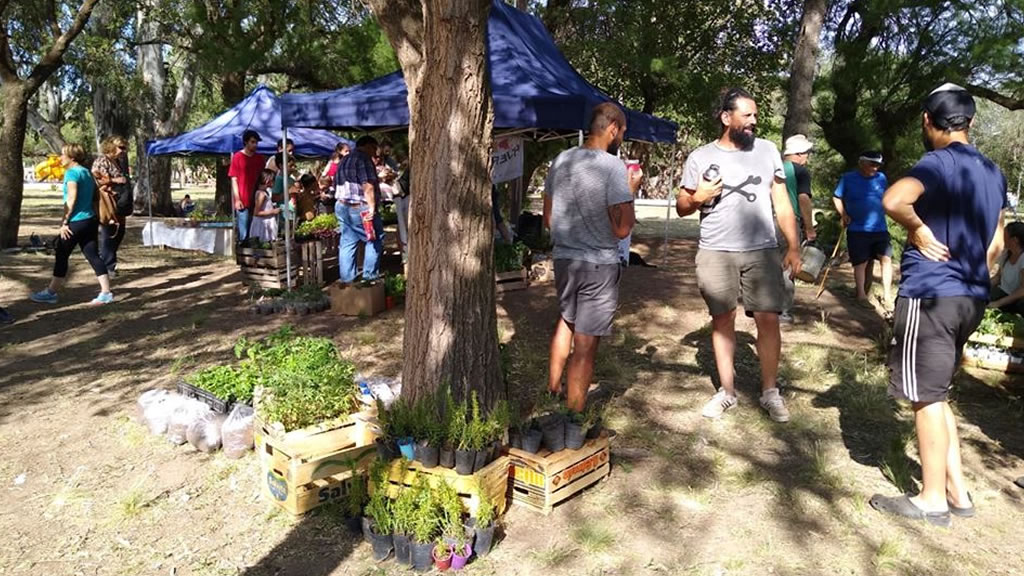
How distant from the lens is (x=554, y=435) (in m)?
3.35

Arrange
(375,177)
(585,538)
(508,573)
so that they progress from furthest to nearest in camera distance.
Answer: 1. (375,177)
2. (585,538)
3. (508,573)

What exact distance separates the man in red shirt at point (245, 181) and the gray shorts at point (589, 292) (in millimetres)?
6755

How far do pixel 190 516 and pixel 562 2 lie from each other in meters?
12.6

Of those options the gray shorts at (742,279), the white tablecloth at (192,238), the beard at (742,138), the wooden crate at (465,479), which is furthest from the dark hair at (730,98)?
the white tablecloth at (192,238)

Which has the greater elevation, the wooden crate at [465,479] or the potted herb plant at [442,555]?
the wooden crate at [465,479]

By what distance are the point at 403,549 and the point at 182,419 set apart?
190 centimetres

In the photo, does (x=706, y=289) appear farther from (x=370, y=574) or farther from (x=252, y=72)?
(x=252, y=72)

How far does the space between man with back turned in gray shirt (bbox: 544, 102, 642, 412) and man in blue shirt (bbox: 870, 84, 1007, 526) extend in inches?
51.5

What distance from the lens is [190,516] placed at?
335 cm

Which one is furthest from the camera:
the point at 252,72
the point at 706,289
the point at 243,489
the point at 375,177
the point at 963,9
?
the point at 252,72

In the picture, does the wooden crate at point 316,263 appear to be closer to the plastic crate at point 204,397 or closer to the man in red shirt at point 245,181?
the man in red shirt at point 245,181

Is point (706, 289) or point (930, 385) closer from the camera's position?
point (930, 385)

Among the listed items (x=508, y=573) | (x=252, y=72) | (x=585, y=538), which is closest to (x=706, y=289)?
(x=585, y=538)

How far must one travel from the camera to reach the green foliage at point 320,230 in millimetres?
8711
